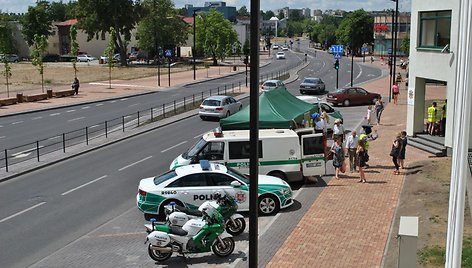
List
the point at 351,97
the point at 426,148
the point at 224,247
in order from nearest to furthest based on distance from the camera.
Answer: the point at 224,247
the point at 426,148
the point at 351,97

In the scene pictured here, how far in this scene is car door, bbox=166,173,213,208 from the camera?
14.9 metres

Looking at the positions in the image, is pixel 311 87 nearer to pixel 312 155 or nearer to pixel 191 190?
pixel 312 155

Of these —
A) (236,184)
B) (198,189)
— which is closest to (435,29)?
(236,184)

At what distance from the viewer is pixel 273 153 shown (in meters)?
17.9

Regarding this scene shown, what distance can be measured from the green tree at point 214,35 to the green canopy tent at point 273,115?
220ft

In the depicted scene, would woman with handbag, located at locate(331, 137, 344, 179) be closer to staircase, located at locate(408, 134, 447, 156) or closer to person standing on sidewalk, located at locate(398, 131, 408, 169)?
person standing on sidewalk, located at locate(398, 131, 408, 169)

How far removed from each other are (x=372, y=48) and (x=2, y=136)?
102m

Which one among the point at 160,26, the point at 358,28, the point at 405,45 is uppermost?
the point at 358,28

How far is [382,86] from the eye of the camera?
5556 centimetres

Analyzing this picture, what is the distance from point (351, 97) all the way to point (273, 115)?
20.8 m

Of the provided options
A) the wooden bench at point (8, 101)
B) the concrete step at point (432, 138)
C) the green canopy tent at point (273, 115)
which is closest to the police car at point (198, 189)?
the green canopy tent at point (273, 115)

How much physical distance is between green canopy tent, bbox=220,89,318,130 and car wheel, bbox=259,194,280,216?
6.27 m

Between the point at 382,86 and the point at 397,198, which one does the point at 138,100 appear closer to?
the point at 382,86

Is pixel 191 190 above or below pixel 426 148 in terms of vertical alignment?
above
